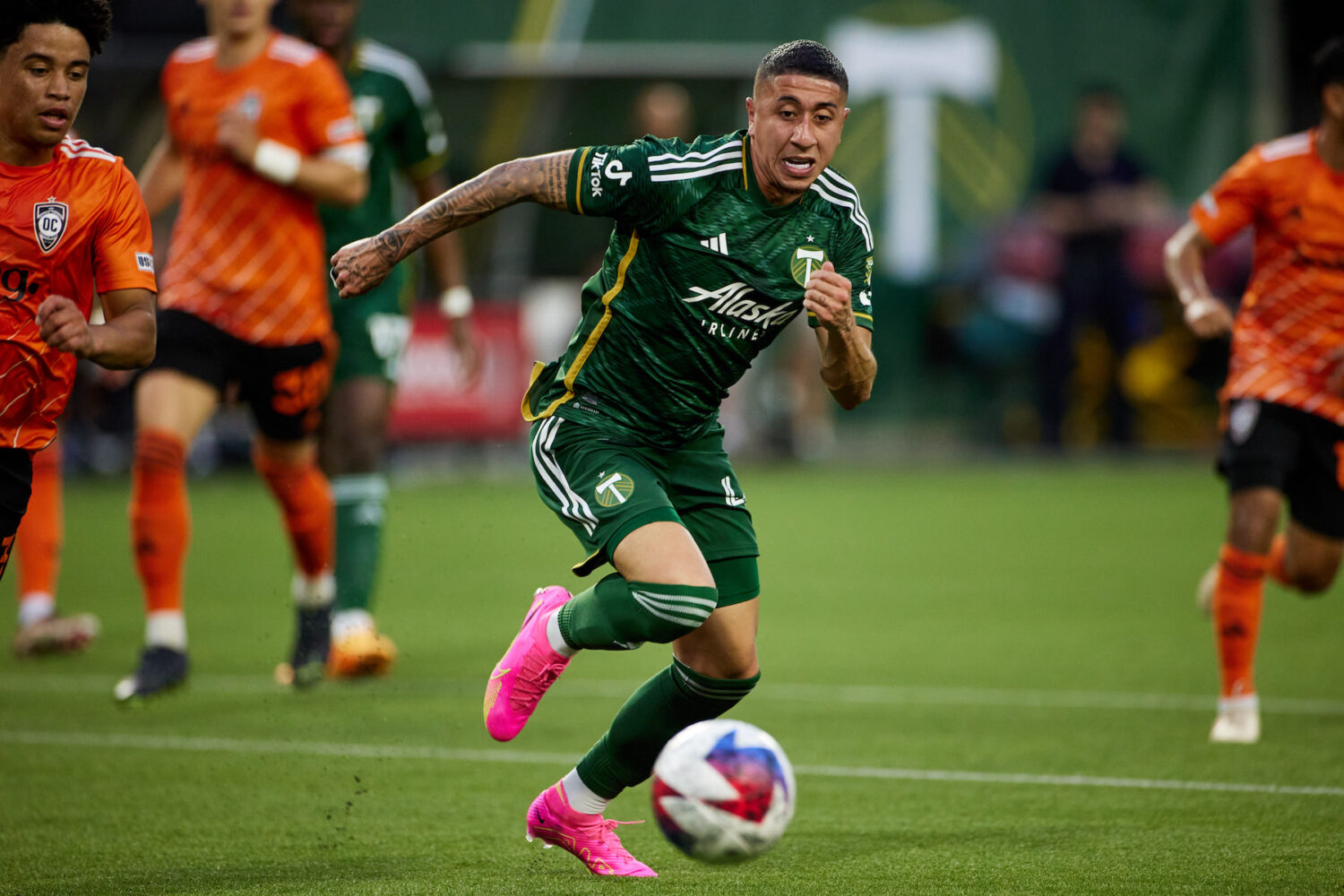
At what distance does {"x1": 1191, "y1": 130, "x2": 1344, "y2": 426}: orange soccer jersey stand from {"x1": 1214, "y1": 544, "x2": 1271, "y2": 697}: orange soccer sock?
23.6 inches

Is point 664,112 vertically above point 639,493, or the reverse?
point 664,112

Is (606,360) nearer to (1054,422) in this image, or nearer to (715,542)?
(715,542)

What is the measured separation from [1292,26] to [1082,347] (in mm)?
6627

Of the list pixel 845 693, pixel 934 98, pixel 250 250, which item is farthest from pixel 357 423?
pixel 934 98

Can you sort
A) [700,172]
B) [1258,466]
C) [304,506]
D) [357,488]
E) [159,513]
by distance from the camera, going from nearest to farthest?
[700,172] < [1258,466] < [159,513] < [304,506] < [357,488]

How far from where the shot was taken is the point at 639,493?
4.48 meters

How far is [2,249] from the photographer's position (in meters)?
4.39

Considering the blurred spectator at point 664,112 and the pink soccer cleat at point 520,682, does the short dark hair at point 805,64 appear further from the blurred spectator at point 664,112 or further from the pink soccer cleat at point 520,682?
the blurred spectator at point 664,112

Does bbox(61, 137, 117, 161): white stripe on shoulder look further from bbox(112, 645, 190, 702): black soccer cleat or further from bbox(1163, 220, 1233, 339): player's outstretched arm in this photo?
bbox(1163, 220, 1233, 339): player's outstretched arm

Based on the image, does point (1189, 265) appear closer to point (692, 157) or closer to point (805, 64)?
point (805, 64)

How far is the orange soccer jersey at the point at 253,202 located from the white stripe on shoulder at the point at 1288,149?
366cm

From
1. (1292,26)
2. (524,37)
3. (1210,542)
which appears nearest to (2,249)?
(1210,542)

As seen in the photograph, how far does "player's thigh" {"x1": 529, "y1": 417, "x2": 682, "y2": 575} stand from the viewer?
445 cm

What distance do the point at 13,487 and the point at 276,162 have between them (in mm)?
2772
